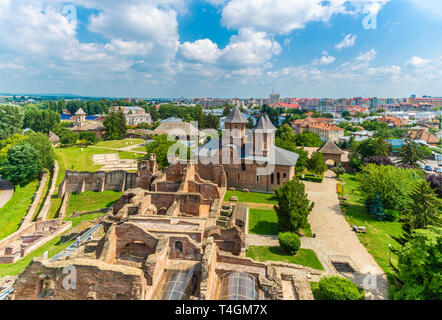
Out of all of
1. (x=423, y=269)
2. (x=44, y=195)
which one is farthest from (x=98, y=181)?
(x=423, y=269)

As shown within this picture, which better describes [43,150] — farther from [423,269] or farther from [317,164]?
[423,269]

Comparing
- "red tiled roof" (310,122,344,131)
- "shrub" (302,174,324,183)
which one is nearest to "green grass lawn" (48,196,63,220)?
"shrub" (302,174,324,183)

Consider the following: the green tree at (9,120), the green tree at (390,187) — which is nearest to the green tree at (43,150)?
the green tree at (9,120)

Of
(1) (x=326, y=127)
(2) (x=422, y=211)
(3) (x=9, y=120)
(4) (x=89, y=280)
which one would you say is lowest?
(2) (x=422, y=211)

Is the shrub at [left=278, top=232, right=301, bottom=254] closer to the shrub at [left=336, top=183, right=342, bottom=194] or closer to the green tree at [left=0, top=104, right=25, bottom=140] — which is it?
the shrub at [left=336, top=183, right=342, bottom=194]
